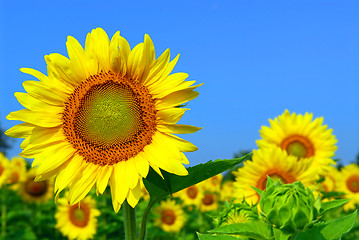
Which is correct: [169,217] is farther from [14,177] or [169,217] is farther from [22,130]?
[22,130]

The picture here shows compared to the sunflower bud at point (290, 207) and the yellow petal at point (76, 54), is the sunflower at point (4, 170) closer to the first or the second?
the yellow petal at point (76, 54)

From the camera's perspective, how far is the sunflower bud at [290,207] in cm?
166

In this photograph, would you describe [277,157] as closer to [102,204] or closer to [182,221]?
[102,204]

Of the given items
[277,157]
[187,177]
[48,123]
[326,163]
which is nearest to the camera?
[187,177]

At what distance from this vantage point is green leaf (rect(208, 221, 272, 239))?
165 centimetres

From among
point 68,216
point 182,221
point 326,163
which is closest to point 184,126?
point 326,163

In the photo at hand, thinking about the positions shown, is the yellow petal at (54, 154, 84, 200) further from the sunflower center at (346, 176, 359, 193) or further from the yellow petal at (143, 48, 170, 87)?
the sunflower center at (346, 176, 359, 193)

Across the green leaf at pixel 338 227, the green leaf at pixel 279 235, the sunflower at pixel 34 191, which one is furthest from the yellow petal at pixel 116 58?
the sunflower at pixel 34 191

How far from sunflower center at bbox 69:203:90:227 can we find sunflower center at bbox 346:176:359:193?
425 cm

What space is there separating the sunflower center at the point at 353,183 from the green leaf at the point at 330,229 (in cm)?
640

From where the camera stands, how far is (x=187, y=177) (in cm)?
190

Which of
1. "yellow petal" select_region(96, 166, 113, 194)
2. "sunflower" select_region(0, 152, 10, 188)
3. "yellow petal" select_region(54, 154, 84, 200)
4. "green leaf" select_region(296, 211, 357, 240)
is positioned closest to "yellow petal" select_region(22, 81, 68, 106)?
"yellow petal" select_region(54, 154, 84, 200)

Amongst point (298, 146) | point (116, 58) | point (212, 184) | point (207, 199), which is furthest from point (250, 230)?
point (212, 184)

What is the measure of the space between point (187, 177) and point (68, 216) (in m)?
5.19
